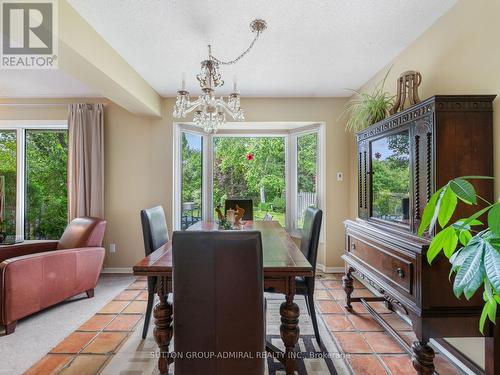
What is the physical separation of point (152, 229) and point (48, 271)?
1.24 metres

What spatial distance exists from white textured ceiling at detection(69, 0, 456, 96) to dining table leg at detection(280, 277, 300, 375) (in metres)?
1.91

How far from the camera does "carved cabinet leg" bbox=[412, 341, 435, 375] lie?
1.39 metres

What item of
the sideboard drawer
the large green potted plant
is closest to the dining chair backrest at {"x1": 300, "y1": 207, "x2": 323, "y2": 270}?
the sideboard drawer

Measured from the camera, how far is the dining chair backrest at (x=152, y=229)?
2.10 meters

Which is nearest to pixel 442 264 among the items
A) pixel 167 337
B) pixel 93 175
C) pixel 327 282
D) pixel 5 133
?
pixel 167 337

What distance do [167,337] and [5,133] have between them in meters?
4.31

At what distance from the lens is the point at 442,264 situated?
141cm

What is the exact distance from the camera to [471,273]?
768mm

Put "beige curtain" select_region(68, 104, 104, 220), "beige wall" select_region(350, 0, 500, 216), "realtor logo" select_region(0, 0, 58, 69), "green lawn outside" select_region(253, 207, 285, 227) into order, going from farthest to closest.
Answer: "green lawn outside" select_region(253, 207, 285, 227), "beige curtain" select_region(68, 104, 104, 220), "realtor logo" select_region(0, 0, 58, 69), "beige wall" select_region(350, 0, 500, 216)

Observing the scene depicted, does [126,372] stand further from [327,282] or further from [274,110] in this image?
[274,110]

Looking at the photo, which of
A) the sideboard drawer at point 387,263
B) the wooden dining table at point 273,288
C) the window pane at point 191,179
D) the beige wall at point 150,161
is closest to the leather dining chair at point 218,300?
the wooden dining table at point 273,288

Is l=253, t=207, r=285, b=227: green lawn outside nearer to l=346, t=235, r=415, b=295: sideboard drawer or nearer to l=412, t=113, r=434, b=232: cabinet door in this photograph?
l=346, t=235, r=415, b=295: sideboard drawer

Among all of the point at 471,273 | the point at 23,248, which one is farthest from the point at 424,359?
the point at 23,248

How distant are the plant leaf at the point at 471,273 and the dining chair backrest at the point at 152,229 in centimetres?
198
